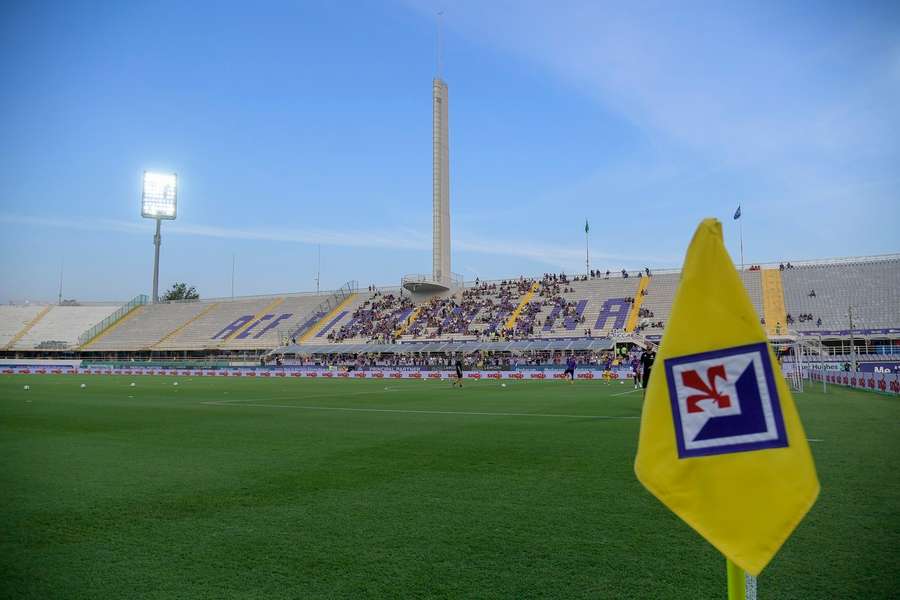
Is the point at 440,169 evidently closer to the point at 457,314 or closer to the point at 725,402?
the point at 457,314

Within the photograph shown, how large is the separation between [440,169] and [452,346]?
715 inches

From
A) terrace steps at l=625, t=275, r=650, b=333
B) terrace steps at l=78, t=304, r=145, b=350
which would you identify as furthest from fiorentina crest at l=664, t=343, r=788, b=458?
terrace steps at l=78, t=304, r=145, b=350

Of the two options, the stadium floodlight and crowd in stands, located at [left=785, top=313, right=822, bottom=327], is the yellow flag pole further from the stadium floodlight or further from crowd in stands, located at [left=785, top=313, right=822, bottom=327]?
the stadium floodlight

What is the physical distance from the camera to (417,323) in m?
59.5

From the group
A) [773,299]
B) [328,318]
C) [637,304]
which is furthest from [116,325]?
[773,299]

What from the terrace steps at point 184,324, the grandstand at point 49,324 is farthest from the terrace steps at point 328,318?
the grandstand at point 49,324

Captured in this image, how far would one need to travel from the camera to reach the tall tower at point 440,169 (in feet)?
193

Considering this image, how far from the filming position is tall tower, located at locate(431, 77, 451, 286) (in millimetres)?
58938

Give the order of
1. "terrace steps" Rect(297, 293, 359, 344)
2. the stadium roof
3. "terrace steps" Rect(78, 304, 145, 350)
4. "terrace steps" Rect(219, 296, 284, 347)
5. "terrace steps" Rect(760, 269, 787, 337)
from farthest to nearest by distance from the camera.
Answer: "terrace steps" Rect(78, 304, 145, 350) → "terrace steps" Rect(219, 296, 284, 347) → "terrace steps" Rect(297, 293, 359, 344) → "terrace steps" Rect(760, 269, 787, 337) → the stadium roof

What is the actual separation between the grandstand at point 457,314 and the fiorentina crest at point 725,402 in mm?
36579

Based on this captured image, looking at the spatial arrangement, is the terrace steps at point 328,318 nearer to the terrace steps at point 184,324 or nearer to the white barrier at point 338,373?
the white barrier at point 338,373

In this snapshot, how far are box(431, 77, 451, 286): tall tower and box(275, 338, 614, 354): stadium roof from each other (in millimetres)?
11477

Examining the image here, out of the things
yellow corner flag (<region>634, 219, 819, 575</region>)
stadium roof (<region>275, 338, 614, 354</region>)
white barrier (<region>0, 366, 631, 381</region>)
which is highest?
stadium roof (<region>275, 338, 614, 354</region>)

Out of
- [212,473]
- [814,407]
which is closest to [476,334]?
[814,407]
